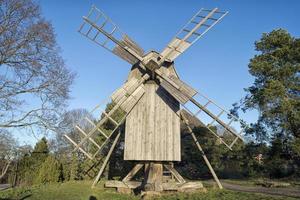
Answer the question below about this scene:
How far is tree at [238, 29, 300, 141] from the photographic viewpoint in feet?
78.2

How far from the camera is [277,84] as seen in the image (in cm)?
2397

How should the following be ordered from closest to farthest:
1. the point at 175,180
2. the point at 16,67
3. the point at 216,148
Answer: the point at 16,67 < the point at 175,180 < the point at 216,148

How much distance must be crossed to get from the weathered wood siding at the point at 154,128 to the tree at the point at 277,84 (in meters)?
10.6

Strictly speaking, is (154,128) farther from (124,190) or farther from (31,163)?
(31,163)

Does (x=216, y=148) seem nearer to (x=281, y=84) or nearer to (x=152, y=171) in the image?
(x=281, y=84)

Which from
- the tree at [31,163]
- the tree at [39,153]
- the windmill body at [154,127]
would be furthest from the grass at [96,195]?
the tree at [39,153]

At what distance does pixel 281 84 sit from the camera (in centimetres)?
2423

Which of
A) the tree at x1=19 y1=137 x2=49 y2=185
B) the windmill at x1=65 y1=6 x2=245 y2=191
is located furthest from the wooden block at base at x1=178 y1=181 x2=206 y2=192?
the tree at x1=19 y1=137 x2=49 y2=185

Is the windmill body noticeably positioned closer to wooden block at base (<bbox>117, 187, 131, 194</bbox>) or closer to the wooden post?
the wooden post

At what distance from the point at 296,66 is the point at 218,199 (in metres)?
→ 16.2

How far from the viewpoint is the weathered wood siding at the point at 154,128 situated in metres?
15.8

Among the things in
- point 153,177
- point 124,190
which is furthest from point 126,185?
point 153,177

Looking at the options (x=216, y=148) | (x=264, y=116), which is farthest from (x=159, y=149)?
(x=216, y=148)

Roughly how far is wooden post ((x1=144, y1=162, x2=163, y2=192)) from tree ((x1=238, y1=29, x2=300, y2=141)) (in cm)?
1166
